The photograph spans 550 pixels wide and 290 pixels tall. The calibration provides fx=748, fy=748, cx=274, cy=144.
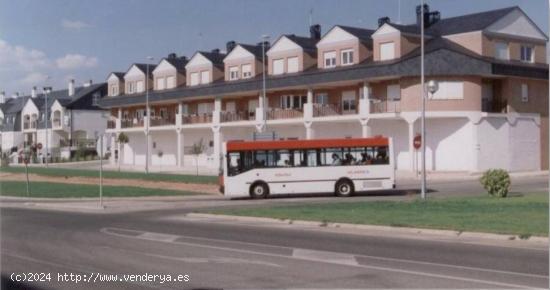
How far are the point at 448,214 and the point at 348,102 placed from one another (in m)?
36.0

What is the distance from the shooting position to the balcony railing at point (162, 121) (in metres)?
72.8

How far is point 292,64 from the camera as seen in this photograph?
60562 millimetres

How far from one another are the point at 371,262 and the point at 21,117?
9369 centimetres

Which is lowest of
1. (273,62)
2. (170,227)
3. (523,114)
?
(170,227)

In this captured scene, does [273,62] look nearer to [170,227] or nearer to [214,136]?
[214,136]

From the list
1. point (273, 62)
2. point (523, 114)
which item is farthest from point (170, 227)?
point (273, 62)

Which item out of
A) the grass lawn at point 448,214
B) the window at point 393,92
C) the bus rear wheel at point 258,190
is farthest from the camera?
the window at point 393,92

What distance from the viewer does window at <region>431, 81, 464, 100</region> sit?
4953 cm

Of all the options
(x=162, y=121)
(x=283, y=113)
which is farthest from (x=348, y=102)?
(x=162, y=121)

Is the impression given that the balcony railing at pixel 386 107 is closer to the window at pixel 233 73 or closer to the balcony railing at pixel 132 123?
the window at pixel 233 73

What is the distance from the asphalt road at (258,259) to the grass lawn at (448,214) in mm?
1833

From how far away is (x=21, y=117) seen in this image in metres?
99.4

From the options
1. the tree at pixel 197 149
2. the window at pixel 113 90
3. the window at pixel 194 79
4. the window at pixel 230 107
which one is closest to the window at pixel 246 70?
the window at pixel 230 107

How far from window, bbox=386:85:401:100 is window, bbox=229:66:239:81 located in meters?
18.0
